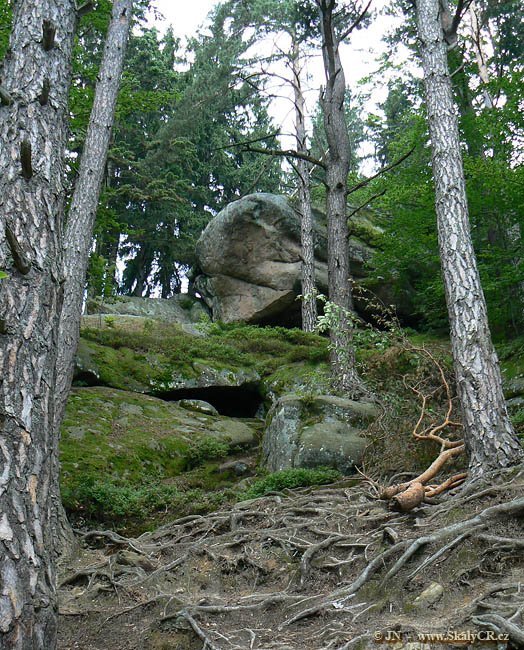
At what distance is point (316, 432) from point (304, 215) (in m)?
12.2

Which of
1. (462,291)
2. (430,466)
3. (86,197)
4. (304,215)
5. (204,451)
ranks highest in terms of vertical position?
(304,215)

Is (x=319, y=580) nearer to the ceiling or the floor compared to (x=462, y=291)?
nearer to the floor

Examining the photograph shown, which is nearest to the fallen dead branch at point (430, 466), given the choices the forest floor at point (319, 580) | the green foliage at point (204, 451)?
the forest floor at point (319, 580)

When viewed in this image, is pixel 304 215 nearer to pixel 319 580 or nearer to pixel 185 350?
pixel 185 350

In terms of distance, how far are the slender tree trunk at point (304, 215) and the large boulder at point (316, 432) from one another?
8.48 meters

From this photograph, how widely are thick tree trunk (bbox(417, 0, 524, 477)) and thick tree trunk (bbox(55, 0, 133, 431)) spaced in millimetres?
4376

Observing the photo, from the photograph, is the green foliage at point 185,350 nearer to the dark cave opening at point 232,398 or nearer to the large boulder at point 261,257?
the dark cave opening at point 232,398

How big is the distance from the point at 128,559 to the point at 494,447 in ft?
12.2

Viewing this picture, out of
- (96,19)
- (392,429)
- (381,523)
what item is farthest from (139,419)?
(96,19)

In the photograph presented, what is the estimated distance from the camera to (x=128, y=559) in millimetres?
5676

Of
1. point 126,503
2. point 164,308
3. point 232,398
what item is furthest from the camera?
point 164,308

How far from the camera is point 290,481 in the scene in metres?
7.49

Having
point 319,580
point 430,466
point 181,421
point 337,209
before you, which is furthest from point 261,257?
point 319,580

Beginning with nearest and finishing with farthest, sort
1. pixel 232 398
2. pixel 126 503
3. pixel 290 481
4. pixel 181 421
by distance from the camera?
1. pixel 290 481
2. pixel 126 503
3. pixel 181 421
4. pixel 232 398
